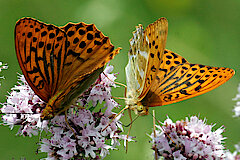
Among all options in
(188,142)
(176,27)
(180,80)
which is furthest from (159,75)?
(176,27)

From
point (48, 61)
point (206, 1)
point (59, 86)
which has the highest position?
point (206, 1)

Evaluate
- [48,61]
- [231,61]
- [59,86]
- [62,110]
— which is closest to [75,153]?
[62,110]

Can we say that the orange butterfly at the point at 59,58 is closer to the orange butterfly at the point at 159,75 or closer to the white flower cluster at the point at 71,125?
the white flower cluster at the point at 71,125

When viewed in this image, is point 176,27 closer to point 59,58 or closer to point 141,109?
point 141,109

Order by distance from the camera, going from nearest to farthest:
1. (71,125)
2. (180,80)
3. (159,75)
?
(71,125) < (180,80) < (159,75)

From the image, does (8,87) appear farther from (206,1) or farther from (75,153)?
(206,1)

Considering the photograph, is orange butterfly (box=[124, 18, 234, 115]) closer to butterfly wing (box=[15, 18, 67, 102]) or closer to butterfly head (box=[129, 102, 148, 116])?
butterfly head (box=[129, 102, 148, 116])
